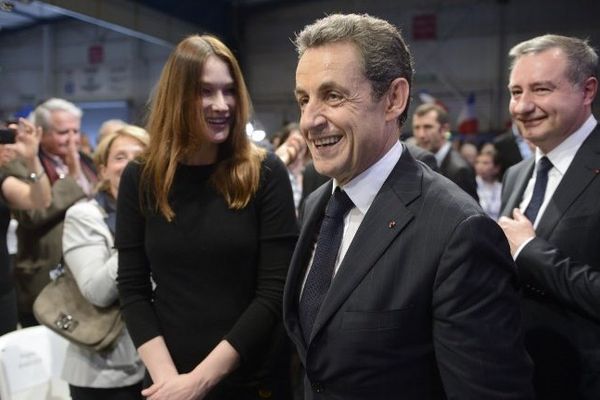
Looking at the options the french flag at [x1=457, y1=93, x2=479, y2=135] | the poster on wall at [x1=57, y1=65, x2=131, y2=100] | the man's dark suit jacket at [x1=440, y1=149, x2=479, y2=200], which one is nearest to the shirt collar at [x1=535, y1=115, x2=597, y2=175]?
the man's dark suit jacket at [x1=440, y1=149, x2=479, y2=200]

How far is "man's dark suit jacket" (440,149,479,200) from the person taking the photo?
3.71 m

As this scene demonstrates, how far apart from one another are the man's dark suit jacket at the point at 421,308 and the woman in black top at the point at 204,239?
0.50m

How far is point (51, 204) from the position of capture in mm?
2906

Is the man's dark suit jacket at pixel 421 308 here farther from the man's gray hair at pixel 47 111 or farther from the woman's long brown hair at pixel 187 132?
the man's gray hair at pixel 47 111

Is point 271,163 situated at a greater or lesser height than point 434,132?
lesser

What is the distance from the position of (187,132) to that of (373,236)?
779mm

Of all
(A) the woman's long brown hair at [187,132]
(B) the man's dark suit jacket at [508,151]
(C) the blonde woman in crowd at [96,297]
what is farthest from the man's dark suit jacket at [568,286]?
(B) the man's dark suit jacket at [508,151]

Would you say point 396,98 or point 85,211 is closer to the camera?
point 396,98

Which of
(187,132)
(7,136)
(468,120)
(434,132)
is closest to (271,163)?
(187,132)

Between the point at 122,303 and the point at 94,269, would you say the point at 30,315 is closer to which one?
the point at 94,269

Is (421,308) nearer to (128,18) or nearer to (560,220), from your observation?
(560,220)

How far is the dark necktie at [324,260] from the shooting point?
Answer: 1.27 m

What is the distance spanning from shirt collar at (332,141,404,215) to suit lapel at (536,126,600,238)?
677 millimetres

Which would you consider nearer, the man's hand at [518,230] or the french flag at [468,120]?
the man's hand at [518,230]
